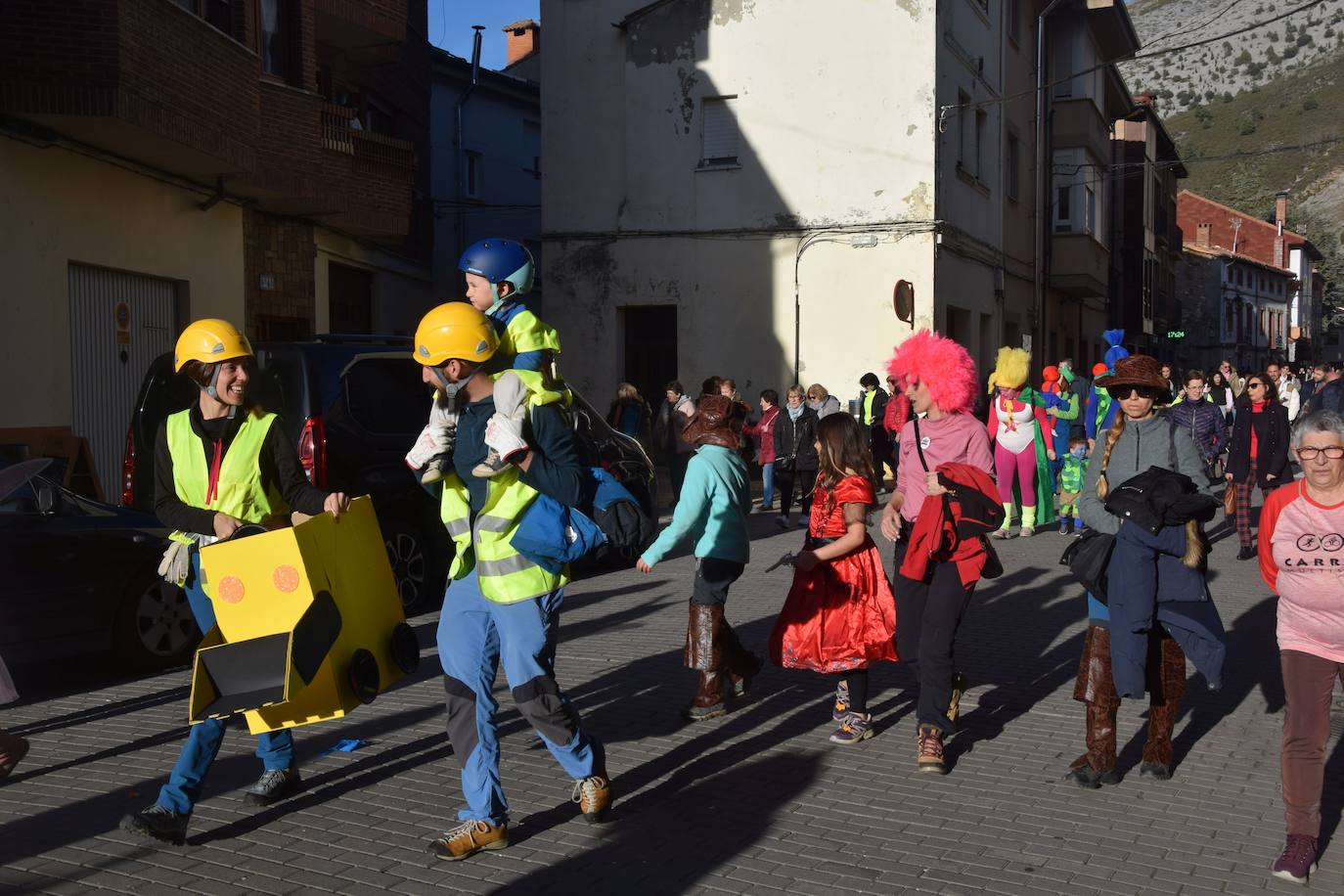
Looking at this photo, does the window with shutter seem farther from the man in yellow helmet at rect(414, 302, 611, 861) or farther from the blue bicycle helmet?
the man in yellow helmet at rect(414, 302, 611, 861)

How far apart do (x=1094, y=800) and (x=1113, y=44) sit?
34.2 meters

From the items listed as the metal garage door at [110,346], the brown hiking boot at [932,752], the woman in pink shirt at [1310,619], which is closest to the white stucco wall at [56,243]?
the metal garage door at [110,346]

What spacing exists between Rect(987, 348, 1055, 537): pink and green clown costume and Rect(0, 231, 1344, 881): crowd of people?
7.43 meters

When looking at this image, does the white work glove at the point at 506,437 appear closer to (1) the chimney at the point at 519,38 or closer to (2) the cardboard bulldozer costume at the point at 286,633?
(2) the cardboard bulldozer costume at the point at 286,633

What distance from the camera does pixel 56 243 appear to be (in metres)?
12.9

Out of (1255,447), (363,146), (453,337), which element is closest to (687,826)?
(453,337)

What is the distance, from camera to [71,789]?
5.49 meters

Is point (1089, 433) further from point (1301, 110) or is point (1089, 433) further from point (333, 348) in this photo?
point (1301, 110)

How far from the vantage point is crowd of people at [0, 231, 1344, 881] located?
14.9ft

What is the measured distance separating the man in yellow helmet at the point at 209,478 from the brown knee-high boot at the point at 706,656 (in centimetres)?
222

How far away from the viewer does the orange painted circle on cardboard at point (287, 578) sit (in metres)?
4.48

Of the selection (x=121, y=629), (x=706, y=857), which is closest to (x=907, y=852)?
(x=706, y=857)

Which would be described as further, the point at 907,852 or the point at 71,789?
the point at 71,789

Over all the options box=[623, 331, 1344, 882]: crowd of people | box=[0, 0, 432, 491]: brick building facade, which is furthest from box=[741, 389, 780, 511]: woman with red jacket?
box=[623, 331, 1344, 882]: crowd of people
